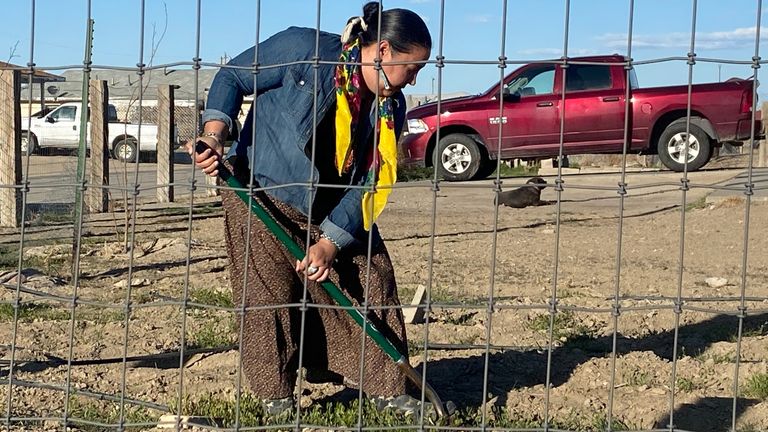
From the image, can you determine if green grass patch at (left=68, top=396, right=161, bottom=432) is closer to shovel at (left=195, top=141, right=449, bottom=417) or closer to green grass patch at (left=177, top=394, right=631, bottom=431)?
green grass patch at (left=177, top=394, right=631, bottom=431)

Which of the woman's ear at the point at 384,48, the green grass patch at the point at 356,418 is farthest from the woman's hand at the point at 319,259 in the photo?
the woman's ear at the point at 384,48

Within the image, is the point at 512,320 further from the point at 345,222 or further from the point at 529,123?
the point at 529,123

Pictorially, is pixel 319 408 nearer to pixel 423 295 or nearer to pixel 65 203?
pixel 423 295

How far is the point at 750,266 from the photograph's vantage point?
897cm

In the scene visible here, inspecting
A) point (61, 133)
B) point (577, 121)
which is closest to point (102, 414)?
point (577, 121)

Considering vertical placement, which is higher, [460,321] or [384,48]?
[384,48]

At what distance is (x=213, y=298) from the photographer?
698cm

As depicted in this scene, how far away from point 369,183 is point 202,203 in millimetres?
9834

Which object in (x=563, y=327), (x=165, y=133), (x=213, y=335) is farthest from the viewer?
(x=165, y=133)

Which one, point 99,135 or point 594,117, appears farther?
point 594,117

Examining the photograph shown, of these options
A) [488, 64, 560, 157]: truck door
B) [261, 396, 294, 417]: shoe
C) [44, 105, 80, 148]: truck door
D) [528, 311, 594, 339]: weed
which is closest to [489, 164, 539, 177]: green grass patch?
[488, 64, 560, 157]: truck door

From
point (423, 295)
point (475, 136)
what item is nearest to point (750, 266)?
point (423, 295)

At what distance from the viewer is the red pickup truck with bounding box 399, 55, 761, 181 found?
14109mm

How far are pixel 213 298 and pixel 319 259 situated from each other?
2.99 m
